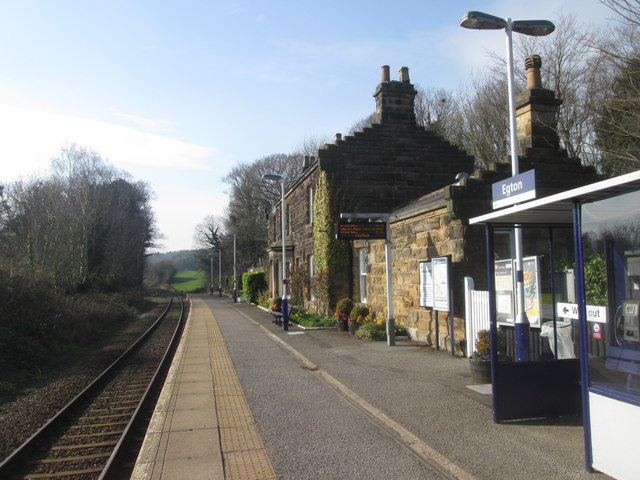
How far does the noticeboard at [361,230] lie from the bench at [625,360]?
8.64 meters

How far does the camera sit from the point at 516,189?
605cm

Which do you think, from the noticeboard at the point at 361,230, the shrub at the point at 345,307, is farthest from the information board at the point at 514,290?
the shrub at the point at 345,307

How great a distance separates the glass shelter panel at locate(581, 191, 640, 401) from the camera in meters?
4.26

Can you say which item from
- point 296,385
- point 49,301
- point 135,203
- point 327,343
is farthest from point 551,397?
point 135,203

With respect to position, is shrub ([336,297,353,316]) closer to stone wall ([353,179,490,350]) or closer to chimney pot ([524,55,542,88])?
stone wall ([353,179,490,350])

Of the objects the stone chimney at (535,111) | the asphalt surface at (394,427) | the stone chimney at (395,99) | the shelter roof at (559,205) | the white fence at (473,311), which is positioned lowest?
the asphalt surface at (394,427)

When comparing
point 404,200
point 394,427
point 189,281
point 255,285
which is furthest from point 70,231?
point 189,281

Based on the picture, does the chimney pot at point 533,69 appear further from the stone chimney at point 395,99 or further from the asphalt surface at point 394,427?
the stone chimney at point 395,99

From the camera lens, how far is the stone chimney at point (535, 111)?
41.5 feet

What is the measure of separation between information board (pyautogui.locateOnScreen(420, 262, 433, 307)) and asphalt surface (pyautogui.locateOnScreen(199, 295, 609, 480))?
158cm

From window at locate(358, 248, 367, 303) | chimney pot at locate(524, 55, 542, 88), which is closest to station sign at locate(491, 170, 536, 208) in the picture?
chimney pot at locate(524, 55, 542, 88)

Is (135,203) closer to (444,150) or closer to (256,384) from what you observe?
(444,150)

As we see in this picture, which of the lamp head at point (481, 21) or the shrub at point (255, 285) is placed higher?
the lamp head at point (481, 21)

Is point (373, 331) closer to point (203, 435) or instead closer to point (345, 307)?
point (345, 307)
